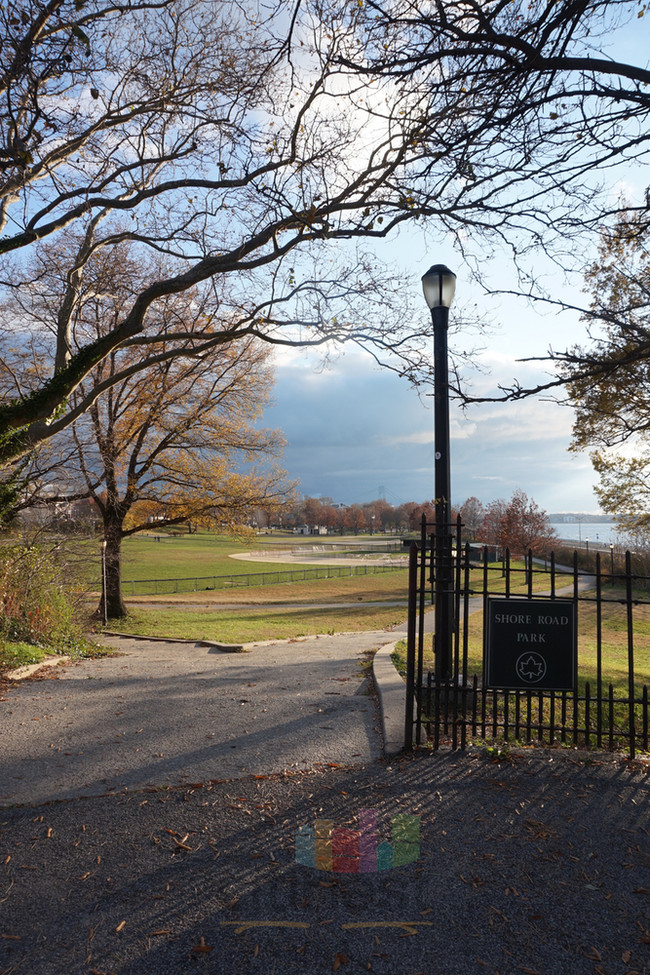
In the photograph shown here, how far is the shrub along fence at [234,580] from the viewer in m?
43.2

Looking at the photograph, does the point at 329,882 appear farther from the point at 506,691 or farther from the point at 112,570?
the point at 112,570

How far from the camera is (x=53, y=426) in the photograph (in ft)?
44.2

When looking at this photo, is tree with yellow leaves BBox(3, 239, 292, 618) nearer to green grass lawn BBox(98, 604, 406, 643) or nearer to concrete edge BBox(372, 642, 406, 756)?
green grass lawn BBox(98, 604, 406, 643)

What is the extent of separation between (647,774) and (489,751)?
4.14 feet

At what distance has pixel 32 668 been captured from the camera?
32.4ft

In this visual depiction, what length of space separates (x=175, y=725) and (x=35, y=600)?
20.7ft

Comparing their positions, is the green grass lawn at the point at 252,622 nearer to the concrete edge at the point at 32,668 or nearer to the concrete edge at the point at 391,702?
the concrete edge at the point at 32,668

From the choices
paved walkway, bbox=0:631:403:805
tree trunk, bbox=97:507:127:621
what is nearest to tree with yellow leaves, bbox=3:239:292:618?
tree trunk, bbox=97:507:127:621

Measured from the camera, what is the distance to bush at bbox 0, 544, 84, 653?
11.2 metres

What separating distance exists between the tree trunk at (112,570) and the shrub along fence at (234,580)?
14.2m

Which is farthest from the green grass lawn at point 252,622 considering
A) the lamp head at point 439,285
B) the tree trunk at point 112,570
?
the lamp head at point 439,285

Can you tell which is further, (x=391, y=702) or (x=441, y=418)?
(x=441, y=418)

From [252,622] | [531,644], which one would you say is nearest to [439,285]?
[531,644]

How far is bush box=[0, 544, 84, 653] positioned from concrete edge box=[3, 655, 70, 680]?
0.57 meters
